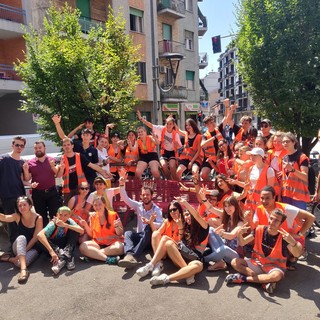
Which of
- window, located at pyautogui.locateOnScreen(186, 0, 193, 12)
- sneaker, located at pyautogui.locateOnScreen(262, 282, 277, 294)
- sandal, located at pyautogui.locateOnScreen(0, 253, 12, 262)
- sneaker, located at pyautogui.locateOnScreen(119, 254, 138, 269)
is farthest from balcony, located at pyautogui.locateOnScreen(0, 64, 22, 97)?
window, located at pyautogui.locateOnScreen(186, 0, 193, 12)

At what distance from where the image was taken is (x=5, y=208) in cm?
550

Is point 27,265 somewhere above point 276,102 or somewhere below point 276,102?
below

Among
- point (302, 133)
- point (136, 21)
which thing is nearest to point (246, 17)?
point (302, 133)

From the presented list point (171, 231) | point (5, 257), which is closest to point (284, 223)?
point (171, 231)

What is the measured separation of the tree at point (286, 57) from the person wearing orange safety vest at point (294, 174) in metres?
4.30

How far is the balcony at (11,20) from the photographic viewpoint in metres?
15.9

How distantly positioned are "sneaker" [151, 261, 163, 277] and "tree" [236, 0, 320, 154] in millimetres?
6089

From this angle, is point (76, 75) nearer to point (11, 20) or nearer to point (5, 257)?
point (5, 257)

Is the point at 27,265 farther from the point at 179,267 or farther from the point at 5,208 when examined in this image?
the point at 179,267

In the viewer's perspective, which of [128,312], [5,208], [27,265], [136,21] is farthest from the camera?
[136,21]

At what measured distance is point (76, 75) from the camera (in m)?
7.98

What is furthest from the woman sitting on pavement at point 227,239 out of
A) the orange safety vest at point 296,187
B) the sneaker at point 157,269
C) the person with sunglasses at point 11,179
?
the person with sunglasses at point 11,179

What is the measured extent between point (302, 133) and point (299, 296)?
6.23m

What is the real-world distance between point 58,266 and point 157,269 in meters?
1.47
